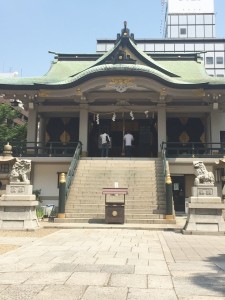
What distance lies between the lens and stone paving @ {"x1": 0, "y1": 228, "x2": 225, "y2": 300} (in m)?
4.64

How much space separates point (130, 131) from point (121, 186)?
8777mm

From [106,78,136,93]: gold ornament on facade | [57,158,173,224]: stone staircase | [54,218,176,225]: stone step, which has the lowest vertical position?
[54,218,176,225]: stone step

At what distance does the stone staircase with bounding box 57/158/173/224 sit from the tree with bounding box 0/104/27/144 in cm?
1257

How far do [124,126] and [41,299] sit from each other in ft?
70.7

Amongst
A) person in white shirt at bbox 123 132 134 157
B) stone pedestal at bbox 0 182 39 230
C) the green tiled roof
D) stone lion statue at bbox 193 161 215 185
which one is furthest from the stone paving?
the green tiled roof

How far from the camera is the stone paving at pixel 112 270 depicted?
464 cm

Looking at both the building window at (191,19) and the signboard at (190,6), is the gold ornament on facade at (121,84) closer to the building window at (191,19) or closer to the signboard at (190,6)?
the building window at (191,19)

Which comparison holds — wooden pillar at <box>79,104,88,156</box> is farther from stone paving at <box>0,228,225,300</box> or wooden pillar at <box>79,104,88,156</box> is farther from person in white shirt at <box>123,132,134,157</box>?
stone paving at <box>0,228,225,300</box>

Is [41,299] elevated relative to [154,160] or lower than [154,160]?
lower

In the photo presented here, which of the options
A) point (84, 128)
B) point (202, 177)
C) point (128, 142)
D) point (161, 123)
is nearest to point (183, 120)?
point (161, 123)

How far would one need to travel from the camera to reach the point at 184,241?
34.0ft

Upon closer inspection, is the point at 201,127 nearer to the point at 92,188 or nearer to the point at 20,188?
the point at 92,188

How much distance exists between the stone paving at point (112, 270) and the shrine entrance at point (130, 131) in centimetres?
1522

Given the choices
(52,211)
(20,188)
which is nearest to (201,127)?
(52,211)
